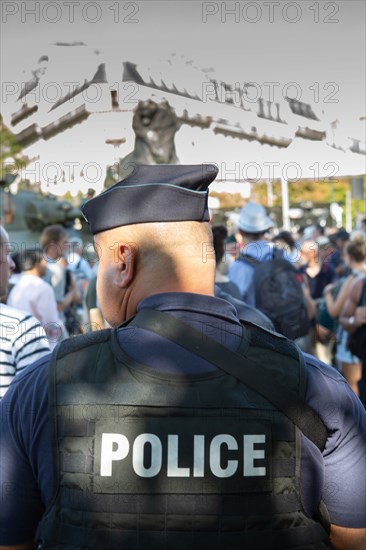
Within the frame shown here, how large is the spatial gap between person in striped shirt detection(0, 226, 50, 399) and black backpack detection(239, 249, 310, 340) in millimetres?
3281

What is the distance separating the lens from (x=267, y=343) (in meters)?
1.95

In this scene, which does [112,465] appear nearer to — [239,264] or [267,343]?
[267,343]

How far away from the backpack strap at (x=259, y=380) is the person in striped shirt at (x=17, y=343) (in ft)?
6.67

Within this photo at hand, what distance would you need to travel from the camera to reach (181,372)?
186 centimetres

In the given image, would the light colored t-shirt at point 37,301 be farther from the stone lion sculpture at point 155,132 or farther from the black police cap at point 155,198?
the stone lion sculpture at point 155,132

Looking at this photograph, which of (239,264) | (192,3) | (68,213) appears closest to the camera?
(239,264)

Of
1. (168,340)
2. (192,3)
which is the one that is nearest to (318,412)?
(168,340)

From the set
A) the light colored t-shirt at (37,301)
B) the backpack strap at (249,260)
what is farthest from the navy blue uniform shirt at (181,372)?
the backpack strap at (249,260)

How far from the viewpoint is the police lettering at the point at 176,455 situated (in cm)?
182

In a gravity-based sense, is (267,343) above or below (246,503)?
above

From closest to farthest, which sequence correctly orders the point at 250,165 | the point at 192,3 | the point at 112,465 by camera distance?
the point at 112,465, the point at 250,165, the point at 192,3

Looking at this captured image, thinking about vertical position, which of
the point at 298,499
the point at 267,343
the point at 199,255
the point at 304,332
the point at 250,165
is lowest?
the point at 304,332

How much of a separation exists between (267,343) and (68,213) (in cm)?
2012

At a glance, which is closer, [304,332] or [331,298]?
[304,332]
